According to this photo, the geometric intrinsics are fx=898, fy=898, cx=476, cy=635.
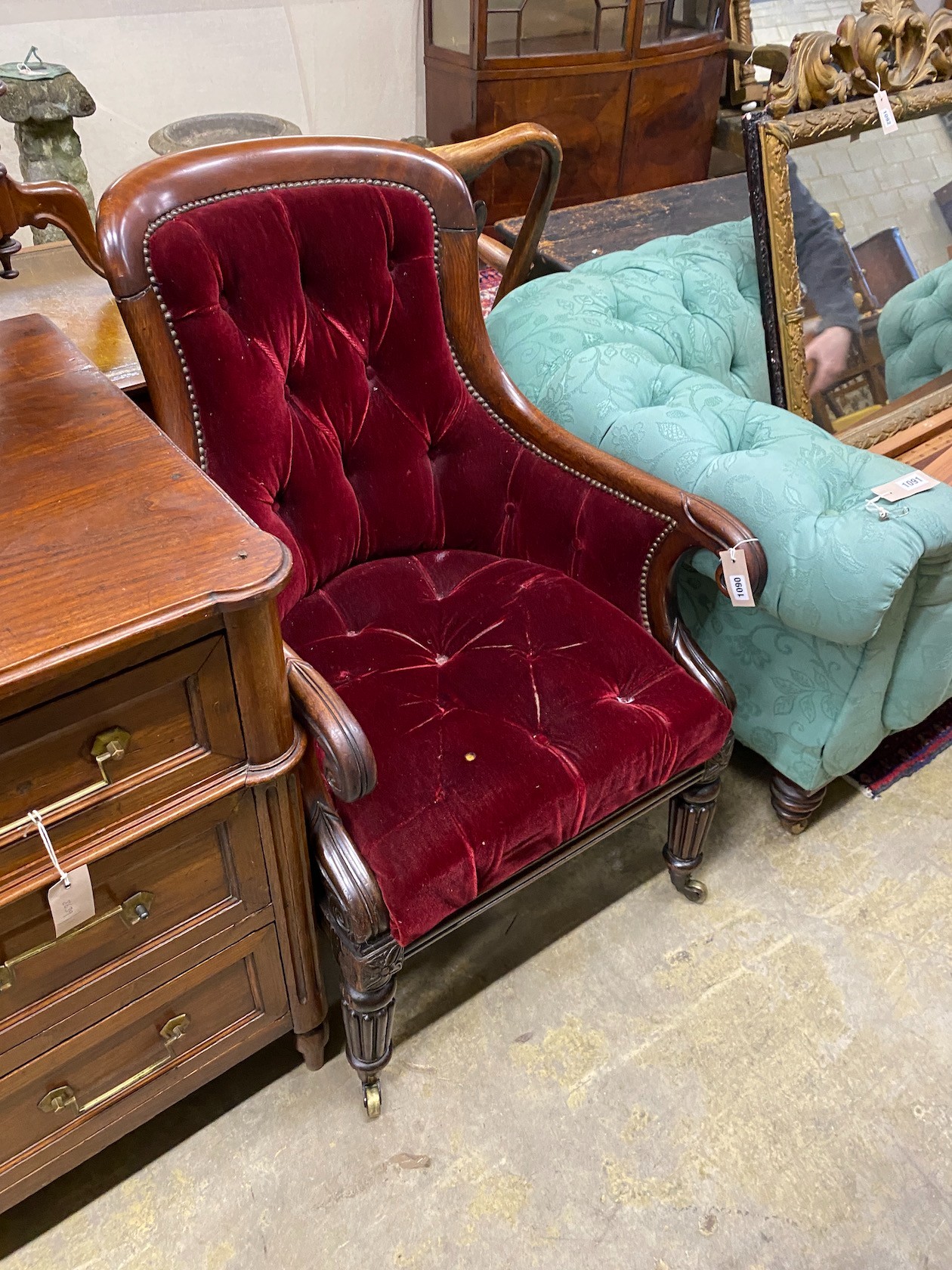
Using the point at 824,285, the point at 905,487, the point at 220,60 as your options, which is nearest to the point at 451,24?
the point at 220,60

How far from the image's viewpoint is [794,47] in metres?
1.80

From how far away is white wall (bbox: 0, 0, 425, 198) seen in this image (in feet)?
8.89

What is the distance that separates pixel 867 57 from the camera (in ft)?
6.10

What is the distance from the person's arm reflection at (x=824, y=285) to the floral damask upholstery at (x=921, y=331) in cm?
17

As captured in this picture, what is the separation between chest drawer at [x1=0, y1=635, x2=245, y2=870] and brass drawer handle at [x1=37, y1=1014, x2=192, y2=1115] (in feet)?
1.19

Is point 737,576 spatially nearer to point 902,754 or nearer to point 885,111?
Answer: point 902,754

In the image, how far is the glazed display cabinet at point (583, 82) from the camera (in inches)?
122

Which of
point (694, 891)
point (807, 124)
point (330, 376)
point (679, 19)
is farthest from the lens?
point (679, 19)

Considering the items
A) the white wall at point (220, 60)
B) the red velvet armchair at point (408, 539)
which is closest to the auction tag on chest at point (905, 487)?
the red velvet armchair at point (408, 539)

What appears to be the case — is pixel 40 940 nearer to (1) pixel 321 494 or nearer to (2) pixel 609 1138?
(1) pixel 321 494

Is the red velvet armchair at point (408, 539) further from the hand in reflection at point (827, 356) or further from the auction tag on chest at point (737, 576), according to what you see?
the hand in reflection at point (827, 356)

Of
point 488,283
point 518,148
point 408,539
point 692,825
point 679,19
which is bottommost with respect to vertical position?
point 692,825

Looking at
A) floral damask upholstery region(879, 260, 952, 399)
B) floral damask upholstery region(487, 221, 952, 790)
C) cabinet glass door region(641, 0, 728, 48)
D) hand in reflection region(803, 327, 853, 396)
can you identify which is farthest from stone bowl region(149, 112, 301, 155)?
cabinet glass door region(641, 0, 728, 48)

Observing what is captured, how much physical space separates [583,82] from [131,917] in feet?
11.2
